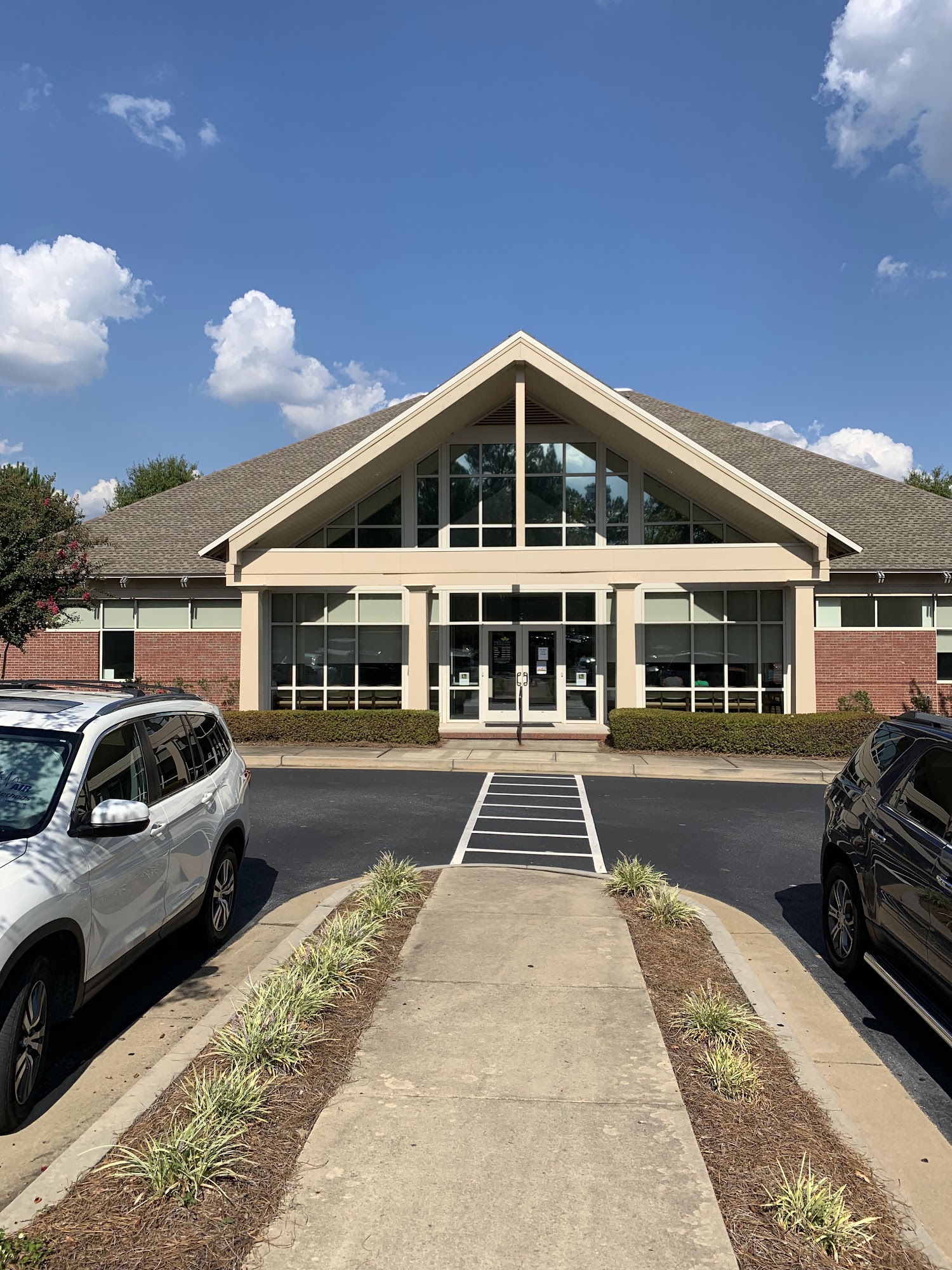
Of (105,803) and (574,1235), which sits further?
(105,803)

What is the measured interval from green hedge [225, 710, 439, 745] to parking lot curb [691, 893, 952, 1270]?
11815mm

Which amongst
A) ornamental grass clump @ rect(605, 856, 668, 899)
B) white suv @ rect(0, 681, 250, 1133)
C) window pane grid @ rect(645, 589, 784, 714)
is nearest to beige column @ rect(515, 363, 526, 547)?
window pane grid @ rect(645, 589, 784, 714)

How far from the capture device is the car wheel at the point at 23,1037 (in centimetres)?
394

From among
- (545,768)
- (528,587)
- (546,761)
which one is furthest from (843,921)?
(528,587)

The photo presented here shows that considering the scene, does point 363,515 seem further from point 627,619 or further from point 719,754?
point 719,754

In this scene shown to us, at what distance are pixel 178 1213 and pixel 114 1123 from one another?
83 cm

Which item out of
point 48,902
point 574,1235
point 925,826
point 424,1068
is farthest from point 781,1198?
point 48,902

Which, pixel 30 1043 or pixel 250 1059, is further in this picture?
pixel 250 1059

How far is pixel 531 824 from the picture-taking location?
1138cm

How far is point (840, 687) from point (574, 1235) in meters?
18.8

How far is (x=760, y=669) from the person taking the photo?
66.8 feet

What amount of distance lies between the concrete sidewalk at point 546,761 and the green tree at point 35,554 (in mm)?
4399

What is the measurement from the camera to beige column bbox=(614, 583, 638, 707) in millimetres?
19250

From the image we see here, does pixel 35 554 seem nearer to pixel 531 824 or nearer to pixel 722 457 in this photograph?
pixel 531 824
